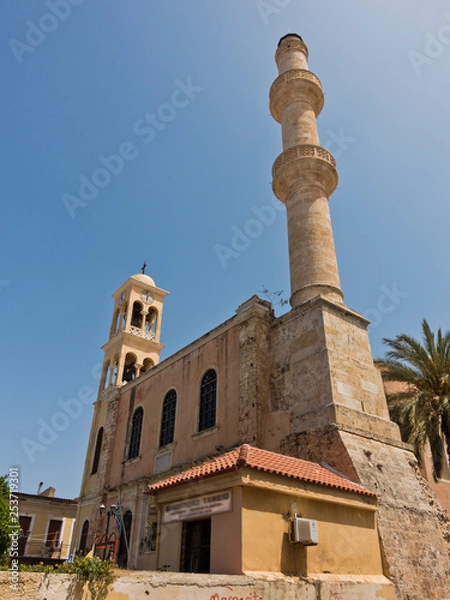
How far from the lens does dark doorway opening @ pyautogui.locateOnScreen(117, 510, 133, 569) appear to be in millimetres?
13992

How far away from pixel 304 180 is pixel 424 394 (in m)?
7.64

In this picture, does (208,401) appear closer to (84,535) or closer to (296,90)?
(84,535)

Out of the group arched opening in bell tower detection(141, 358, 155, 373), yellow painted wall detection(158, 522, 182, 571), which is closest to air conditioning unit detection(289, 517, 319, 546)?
yellow painted wall detection(158, 522, 182, 571)

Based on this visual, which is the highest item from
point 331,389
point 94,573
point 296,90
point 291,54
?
point 291,54

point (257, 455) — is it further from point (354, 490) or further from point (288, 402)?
point (288, 402)

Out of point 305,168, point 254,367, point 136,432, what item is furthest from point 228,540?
point 305,168

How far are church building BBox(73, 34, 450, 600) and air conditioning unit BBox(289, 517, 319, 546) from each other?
22 millimetres

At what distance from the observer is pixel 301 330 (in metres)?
12.2

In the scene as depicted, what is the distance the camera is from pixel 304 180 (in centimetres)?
1498

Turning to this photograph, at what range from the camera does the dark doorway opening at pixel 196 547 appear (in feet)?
24.1

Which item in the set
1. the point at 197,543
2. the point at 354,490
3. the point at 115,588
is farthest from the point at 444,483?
the point at 115,588

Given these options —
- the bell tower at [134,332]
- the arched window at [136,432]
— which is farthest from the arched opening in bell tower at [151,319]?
the arched window at [136,432]

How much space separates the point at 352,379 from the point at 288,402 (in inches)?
67.0

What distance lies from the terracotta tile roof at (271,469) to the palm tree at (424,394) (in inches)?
169
